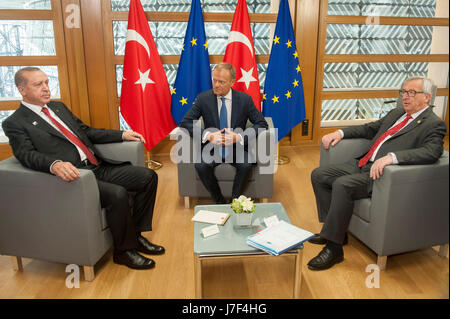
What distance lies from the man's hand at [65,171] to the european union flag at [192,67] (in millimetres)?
2043

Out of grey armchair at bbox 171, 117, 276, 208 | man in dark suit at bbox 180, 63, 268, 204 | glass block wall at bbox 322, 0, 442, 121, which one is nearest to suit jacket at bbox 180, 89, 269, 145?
man in dark suit at bbox 180, 63, 268, 204

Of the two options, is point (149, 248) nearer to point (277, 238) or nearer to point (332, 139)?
point (277, 238)

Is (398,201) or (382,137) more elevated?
(382,137)

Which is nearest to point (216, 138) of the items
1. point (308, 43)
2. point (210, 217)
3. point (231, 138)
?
point (231, 138)

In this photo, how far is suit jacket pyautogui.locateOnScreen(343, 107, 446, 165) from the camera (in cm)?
221

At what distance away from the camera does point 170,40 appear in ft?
13.8

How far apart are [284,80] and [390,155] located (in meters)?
2.02

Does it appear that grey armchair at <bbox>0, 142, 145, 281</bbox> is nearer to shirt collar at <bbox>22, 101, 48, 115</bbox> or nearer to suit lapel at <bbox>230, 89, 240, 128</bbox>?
shirt collar at <bbox>22, 101, 48, 115</bbox>

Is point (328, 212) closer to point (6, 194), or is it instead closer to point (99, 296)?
point (99, 296)

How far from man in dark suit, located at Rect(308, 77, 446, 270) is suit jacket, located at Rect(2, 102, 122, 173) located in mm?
1669

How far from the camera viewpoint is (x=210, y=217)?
7.67 feet

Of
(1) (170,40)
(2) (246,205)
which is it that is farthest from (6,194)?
(1) (170,40)

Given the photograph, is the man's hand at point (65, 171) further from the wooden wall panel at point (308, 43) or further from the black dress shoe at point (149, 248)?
the wooden wall panel at point (308, 43)

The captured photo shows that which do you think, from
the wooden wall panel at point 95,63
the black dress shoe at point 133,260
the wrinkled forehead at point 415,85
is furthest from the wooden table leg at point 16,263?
the wrinkled forehead at point 415,85
